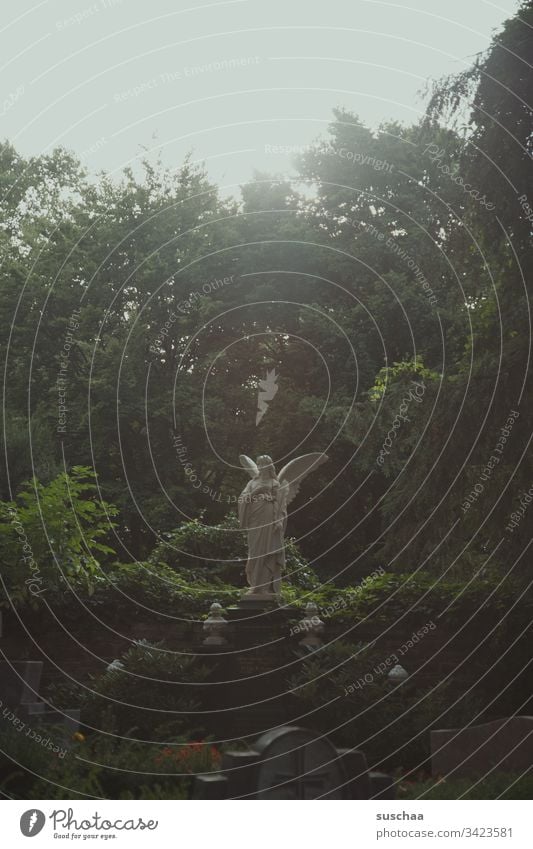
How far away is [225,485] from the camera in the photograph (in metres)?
26.9

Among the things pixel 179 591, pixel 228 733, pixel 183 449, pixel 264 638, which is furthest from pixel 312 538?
pixel 228 733

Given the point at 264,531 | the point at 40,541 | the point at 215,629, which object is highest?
the point at 264,531

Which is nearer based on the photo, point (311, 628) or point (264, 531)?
point (311, 628)

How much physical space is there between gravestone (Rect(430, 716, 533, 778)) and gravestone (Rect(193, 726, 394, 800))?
1.74 m

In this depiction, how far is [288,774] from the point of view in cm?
695

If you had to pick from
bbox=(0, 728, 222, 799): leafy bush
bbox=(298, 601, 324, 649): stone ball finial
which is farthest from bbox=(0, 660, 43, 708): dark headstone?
bbox=(298, 601, 324, 649): stone ball finial

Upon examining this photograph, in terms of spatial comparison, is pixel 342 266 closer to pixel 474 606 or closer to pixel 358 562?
pixel 358 562

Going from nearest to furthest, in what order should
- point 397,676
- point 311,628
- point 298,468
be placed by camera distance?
1. point 397,676
2. point 311,628
3. point 298,468

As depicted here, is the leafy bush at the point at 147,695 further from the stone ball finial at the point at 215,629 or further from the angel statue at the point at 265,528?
the angel statue at the point at 265,528

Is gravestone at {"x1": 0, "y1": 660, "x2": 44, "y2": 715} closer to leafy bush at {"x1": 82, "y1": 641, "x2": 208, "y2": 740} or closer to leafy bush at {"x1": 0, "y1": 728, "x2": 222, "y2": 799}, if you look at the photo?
leafy bush at {"x1": 82, "y1": 641, "x2": 208, "y2": 740}

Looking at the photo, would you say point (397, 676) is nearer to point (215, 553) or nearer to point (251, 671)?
point (251, 671)

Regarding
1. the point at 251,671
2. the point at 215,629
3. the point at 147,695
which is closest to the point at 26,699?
the point at 147,695

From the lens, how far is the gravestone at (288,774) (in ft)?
22.5

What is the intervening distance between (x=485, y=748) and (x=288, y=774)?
2.45m
